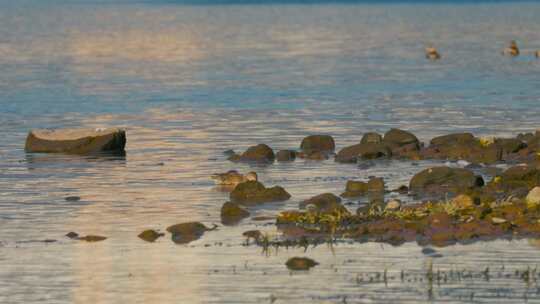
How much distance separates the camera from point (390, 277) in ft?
68.7

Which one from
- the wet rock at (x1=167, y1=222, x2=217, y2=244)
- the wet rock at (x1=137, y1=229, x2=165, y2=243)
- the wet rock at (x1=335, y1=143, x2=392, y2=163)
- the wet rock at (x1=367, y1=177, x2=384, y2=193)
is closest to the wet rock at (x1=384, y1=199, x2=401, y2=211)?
the wet rock at (x1=167, y1=222, x2=217, y2=244)

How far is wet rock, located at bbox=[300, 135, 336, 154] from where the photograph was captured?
3766cm

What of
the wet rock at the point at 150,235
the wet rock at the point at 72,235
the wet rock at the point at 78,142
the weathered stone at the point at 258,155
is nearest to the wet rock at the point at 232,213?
the wet rock at the point at 150,235

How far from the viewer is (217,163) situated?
36.0 metres

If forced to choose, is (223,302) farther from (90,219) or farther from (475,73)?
(475,73)

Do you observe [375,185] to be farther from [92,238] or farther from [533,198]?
[92,238]

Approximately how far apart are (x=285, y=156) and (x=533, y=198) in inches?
444

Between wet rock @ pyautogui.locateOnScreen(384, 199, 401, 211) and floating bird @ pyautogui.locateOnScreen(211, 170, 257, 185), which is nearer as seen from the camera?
wet rock @ pyautogui.locateOnScreen(384, 199, 401, 211)

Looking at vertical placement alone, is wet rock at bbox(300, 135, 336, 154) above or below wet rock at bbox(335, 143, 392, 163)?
above

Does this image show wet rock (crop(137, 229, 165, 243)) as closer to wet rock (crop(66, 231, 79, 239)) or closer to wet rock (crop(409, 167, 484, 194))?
wet rock (crop(66, 231, 79, 239))

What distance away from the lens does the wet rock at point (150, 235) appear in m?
24.4

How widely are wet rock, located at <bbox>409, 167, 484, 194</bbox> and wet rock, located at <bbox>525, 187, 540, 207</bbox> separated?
298 cm

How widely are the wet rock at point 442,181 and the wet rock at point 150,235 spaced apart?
6.17 metres

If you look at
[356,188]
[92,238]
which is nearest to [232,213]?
[92,238]
